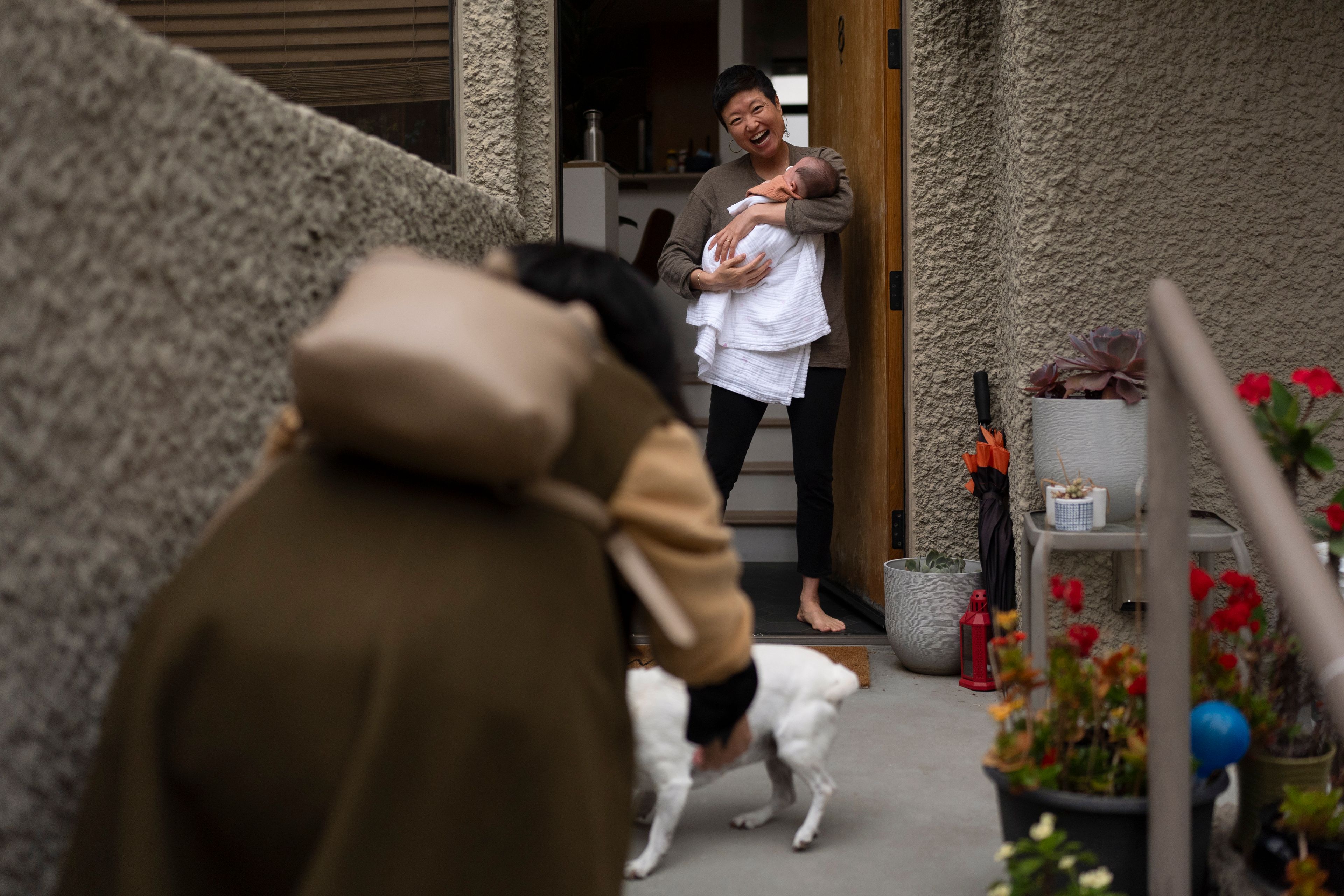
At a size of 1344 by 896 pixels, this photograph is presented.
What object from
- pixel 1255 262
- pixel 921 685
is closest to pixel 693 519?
pixel 921 685

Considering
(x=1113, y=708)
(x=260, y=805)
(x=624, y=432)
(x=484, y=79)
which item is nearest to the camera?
(x=260, y=805)

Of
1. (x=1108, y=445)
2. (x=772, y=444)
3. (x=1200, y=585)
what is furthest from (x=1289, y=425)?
(x=772, y=444)

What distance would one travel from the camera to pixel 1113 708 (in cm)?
159

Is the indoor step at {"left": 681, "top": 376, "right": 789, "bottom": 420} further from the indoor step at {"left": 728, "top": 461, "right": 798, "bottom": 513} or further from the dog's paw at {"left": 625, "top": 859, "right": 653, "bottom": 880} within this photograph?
the dog's paw at {"left": 625, "top": 859, "right": 653, "bottom": 880}

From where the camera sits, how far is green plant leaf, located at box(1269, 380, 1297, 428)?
4.94 feet

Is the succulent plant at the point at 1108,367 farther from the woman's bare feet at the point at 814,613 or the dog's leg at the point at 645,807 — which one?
the dog's leg at the point at 645,807

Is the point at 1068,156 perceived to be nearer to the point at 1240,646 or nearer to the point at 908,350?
the point at 908,350

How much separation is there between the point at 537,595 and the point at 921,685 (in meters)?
2.25

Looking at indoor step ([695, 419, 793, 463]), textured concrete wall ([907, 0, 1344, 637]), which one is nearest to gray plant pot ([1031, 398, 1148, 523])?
textured concrete wall ([907, 0, 1344, 637])

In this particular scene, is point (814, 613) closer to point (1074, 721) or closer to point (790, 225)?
point (790, 225)

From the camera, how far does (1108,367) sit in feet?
7.96

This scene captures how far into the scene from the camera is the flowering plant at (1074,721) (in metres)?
1.49

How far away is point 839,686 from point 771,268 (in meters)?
1.55

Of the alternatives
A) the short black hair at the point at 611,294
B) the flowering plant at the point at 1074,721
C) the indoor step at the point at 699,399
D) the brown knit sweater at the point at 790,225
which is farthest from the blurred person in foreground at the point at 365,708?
the indoor step at the point at 699,399
